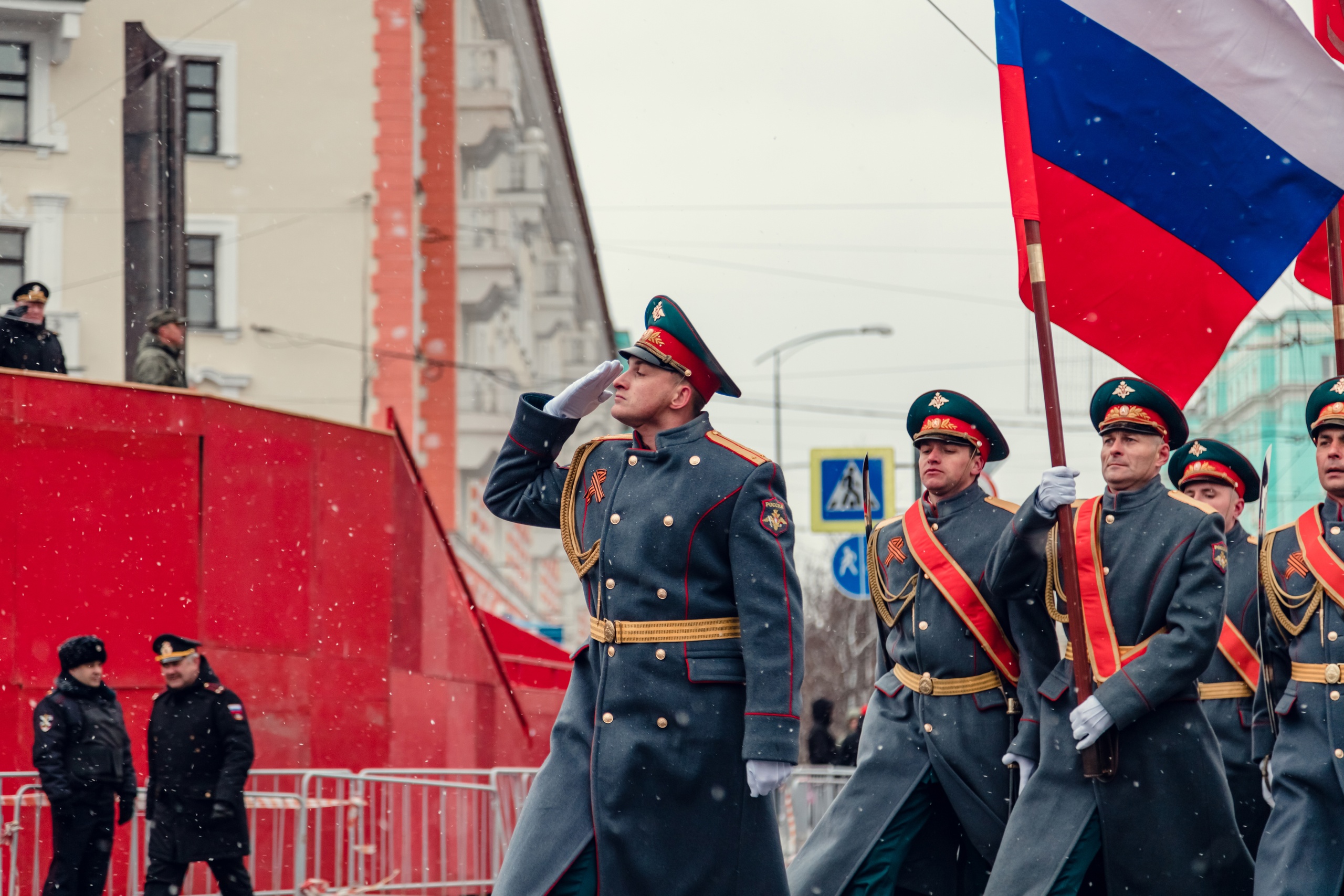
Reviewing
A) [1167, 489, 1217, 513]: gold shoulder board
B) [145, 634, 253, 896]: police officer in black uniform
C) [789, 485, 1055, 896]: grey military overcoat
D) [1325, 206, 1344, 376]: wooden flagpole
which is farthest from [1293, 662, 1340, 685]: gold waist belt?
[145, 634, 253, 896]: police officer in black uniform

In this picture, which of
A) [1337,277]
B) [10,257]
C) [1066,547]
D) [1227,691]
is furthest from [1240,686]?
[10,257]

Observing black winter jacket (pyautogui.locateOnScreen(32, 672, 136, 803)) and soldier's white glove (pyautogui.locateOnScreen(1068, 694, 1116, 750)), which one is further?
black winter jacket (pyautogui.locateOnScreen(32, 672, 136, 803))

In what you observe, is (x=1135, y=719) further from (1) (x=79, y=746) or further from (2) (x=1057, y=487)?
(1) (x=79, y=746)

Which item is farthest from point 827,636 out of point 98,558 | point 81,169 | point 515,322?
point 98,558

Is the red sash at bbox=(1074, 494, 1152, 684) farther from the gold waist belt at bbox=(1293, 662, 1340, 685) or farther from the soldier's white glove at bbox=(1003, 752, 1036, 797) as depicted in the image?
the gold waist belt at bbox=(1293, 662, 1340, 685)

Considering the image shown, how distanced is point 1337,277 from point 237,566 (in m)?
8.19

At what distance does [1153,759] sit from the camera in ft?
19.2

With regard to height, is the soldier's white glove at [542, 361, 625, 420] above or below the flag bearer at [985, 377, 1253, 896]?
above

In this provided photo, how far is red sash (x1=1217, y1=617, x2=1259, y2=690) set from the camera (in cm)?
769

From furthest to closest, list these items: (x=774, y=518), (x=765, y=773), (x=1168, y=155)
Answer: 1. (x=1168, y=155)
2. (x=774, y=518)
3. (x=765, y=773)

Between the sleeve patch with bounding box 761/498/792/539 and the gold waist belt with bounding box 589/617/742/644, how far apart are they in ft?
0.85

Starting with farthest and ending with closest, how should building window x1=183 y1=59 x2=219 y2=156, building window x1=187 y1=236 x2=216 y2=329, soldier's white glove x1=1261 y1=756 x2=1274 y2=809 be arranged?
building window x1=183 y1=59 x2=219 y2=156
building window x1=187 y1=236 x2=216 y2=329
soldier's white glove x1=1261 y1=756 x2=1274 y2=809

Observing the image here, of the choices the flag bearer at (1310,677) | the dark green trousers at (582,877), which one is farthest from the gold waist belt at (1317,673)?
the dark green trousers at (582,877)

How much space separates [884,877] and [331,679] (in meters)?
7.90
